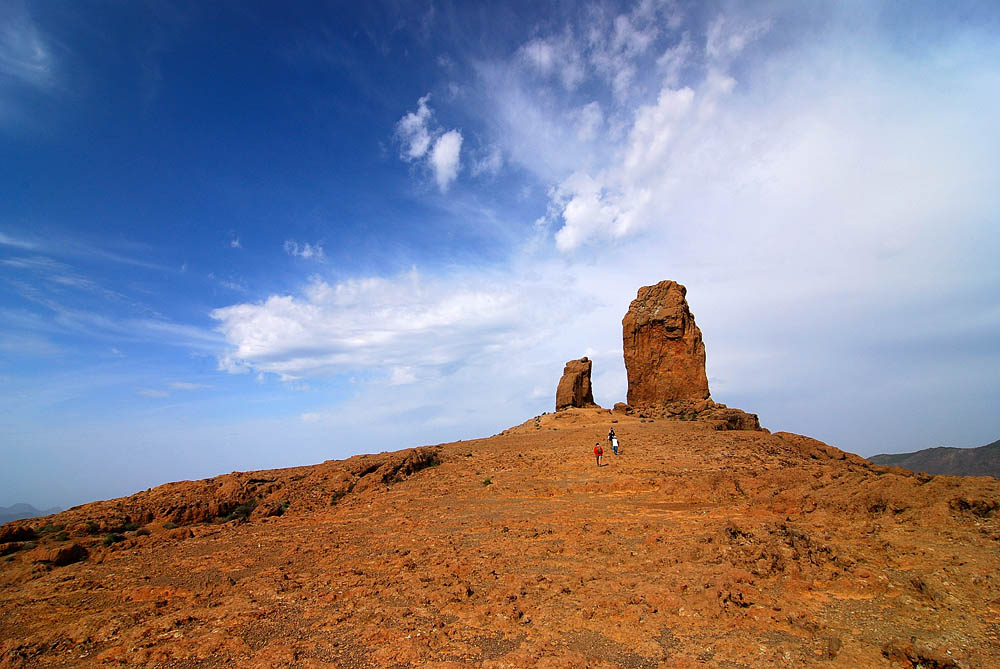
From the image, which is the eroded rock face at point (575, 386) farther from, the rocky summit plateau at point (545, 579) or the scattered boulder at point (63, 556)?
the scattered boulder at point (63, 556)

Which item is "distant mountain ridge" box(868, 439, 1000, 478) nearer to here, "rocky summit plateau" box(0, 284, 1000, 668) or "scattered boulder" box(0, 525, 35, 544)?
"rocky summit plateau" box(0, 284, 1000, 668)

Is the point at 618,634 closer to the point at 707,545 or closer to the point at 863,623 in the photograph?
the point at 863,623

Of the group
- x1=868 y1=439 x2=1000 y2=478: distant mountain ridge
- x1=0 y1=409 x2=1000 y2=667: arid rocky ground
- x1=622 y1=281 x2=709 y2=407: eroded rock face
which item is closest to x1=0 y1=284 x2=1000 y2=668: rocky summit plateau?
x1=0 y1=409 x2=1000 y2=667: arid rocky ground

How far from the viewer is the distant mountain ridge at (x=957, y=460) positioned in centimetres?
5743

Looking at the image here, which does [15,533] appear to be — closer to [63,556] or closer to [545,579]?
[63,556]

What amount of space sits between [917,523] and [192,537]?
19550 mm

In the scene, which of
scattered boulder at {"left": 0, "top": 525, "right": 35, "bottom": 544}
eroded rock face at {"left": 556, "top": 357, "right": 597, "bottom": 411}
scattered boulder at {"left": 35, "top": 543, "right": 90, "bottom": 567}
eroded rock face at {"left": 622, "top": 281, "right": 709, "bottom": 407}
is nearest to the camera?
scattered boulder at {"left": 35, "top": 543, "right": 90, "bottom": 567}

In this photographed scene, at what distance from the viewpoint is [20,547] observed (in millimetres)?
13836

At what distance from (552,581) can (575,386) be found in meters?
37.6

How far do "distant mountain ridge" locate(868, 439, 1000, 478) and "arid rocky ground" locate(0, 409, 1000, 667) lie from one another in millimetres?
54734

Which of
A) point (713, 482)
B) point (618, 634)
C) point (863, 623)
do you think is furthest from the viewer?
point (713, 482)

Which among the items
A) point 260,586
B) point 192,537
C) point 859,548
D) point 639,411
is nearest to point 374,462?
point 192,537

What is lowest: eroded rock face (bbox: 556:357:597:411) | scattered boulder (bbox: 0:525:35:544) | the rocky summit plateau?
the rocky summit plateau

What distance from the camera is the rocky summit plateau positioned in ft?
20.5
